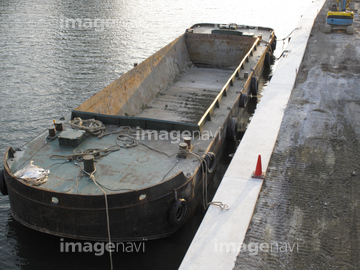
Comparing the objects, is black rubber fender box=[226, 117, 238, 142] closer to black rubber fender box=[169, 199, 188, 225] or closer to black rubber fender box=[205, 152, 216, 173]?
black rubber fender box=[205, 152, 216, 173]

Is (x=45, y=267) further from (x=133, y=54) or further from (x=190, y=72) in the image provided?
(x=133, y=54)

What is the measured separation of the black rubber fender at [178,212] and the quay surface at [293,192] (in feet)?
2.04

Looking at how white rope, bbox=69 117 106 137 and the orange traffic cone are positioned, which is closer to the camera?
the orange traffic cone

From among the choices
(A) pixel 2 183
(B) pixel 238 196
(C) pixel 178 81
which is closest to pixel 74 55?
(C) pixel 178 81

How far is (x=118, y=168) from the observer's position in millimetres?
9336

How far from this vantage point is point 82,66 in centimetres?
2123

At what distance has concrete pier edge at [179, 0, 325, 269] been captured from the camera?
24.9 feet

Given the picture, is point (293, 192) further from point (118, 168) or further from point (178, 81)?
point (178, 81)

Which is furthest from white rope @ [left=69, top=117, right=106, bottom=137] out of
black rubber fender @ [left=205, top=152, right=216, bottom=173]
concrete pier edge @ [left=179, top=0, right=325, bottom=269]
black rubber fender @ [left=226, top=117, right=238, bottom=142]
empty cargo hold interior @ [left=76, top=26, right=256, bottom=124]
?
black rubber fender @ [left=226, top=117, right=238, bottom=142]

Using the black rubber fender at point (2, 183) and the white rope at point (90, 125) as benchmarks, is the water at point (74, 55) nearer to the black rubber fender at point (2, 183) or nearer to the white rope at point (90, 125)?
the black rubber fender at point (2, 183)

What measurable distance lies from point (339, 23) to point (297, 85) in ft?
37.0

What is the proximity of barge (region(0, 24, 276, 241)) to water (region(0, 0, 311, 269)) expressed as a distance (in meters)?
0.77

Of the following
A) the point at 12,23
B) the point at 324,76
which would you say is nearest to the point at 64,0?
the point at 12,23

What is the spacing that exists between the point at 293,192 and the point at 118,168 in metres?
4.17
